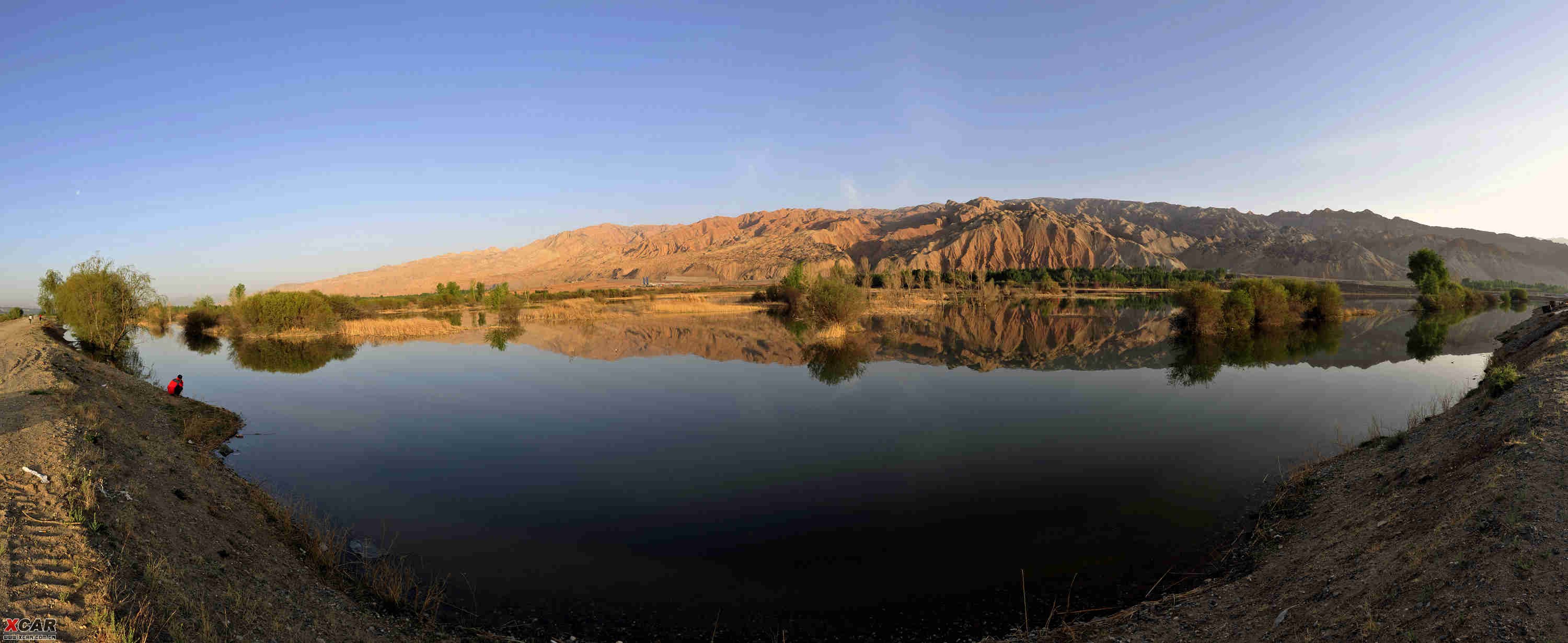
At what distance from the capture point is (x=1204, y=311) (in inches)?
1391

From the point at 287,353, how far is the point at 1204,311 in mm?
50388

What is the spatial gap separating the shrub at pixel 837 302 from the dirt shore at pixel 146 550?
2969 centimetres

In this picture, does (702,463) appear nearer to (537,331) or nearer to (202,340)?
(537,331)

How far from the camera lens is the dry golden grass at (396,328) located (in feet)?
137

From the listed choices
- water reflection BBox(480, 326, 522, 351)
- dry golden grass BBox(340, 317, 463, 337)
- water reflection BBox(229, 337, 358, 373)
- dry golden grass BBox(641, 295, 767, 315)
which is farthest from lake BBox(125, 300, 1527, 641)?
dry golden grass BBox(641, 295, 767, 315)

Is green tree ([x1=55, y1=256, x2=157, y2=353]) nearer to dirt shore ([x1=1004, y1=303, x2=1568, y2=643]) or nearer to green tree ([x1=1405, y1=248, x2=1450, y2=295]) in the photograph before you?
dirt shore ([x1=1004, y1=303, x2=1568, y2=643])

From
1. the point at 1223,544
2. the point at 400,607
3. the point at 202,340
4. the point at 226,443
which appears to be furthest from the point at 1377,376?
the point at 202,340

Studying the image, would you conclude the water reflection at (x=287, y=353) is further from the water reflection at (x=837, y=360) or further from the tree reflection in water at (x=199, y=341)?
the water reflection at (x=837, y=360)

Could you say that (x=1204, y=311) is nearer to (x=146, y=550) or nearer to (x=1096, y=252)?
(x=146, y=550)

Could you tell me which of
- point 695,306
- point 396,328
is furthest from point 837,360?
point 695,306

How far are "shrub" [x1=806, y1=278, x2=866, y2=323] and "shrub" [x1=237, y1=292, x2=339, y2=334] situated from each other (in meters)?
34.9

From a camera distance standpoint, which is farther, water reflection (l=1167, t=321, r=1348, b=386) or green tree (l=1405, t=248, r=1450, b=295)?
green tree (l=1405, t=248, r=1450, b=295)

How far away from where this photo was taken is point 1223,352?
1109 inches

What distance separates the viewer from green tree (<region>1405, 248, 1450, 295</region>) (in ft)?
181
